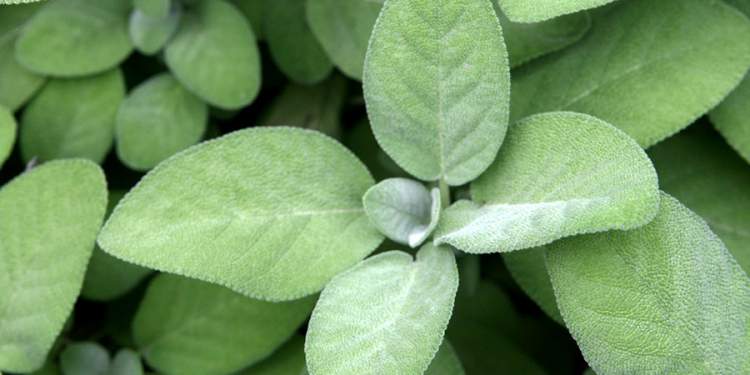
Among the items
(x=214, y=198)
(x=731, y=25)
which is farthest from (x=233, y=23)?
(x=731, y=25)

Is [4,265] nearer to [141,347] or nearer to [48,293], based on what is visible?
[48,293]

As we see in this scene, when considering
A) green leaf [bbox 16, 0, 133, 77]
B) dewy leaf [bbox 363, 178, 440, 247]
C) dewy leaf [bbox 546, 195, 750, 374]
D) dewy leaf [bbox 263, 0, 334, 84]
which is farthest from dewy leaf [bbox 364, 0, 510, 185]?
green leaf [bbox 16, 0, 133, 77]

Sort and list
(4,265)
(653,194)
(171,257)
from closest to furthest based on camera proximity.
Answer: (653,194) < (171,257) < (4,265)

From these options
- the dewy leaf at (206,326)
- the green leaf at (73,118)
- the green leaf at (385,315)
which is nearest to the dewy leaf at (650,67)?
the green leaf at (385,315)

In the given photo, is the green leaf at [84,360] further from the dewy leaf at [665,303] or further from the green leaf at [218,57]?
the dewy leaf at [665,303]

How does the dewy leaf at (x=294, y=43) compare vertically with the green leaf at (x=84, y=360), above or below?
above

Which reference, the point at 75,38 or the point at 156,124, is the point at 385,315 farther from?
the point at 75,38

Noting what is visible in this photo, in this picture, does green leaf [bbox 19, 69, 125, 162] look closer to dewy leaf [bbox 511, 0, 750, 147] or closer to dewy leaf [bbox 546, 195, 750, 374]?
dewy leaf [bbox 511, 0, 750, 147]
